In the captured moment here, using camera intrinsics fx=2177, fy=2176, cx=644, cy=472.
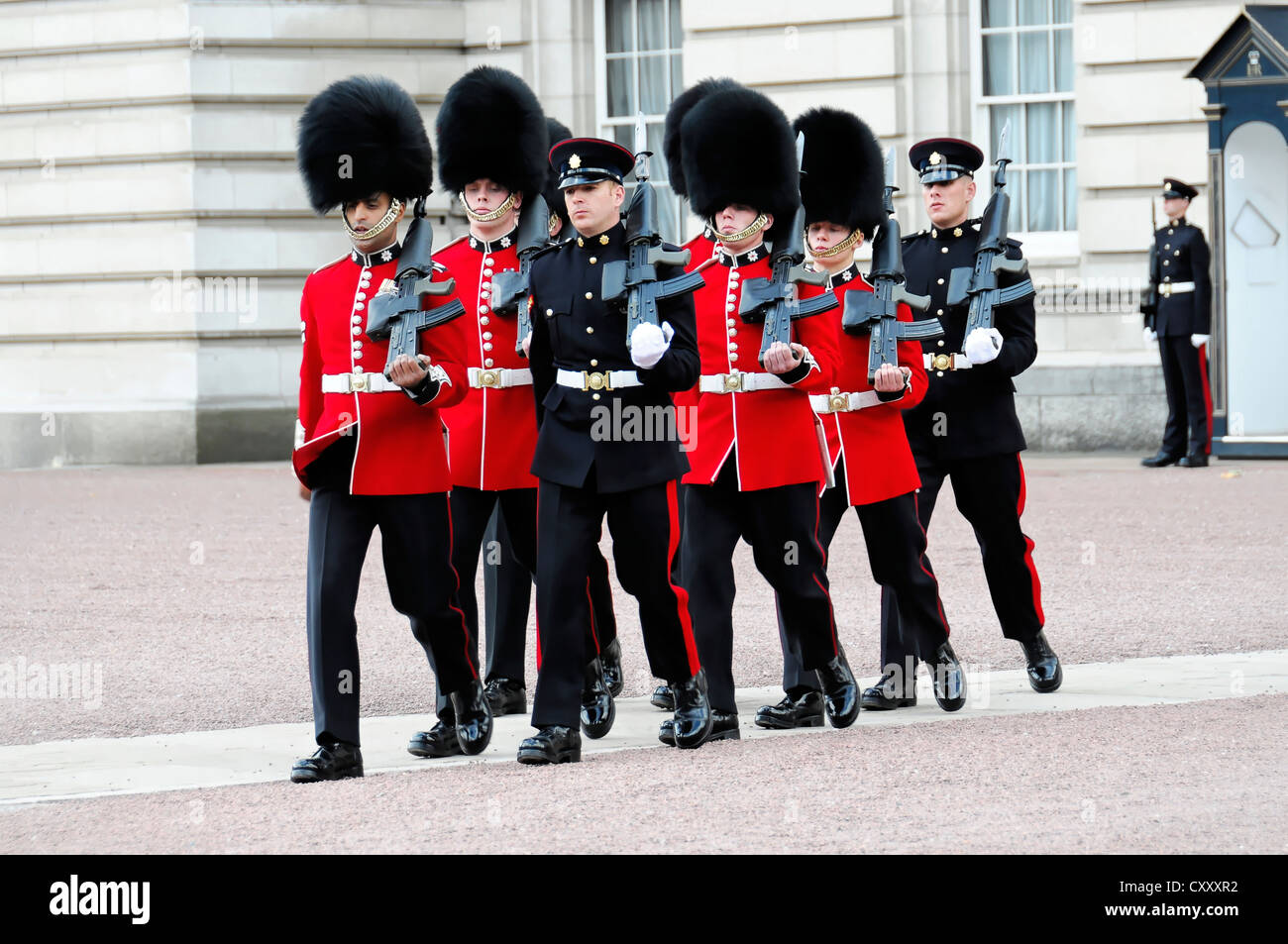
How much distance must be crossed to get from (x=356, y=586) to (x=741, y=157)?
1.65 meters

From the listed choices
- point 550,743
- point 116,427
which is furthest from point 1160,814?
point 116,427

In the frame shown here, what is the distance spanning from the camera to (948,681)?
6.36 meters

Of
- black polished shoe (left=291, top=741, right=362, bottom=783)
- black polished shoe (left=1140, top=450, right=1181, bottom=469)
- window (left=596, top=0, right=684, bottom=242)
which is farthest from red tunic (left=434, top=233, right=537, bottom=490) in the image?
window (left=596, top=0, right=684, bottom=242)

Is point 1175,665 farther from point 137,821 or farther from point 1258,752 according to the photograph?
point 137,821

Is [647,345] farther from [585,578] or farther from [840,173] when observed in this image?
[840,173]

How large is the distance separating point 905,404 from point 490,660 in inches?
59.7

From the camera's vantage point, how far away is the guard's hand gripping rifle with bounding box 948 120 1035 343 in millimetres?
6738

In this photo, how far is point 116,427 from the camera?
662 inches

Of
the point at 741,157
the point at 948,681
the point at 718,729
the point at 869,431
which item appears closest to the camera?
the point at 718,729

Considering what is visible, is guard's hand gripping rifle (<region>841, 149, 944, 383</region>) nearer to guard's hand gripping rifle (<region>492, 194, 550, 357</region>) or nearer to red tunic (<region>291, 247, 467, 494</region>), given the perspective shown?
guard's hand gripping rifle (<region>492, 194, 550, 357</region>)

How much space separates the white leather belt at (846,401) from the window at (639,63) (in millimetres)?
11336

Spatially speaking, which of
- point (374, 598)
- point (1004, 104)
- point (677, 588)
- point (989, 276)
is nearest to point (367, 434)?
point (677, 588)

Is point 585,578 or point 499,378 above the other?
point 499,378

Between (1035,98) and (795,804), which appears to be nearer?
(795,804)
